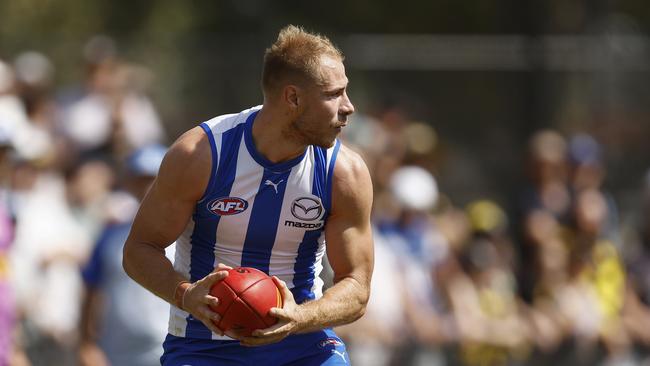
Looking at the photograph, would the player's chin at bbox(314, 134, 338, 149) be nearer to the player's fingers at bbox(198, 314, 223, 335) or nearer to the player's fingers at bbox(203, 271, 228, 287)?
the player's fingers at bbox(203, 271, 228, 287)

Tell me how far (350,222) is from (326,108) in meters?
0.57

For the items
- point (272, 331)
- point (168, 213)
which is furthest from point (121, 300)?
point (272, 331)

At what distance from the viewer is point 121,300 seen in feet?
30.0

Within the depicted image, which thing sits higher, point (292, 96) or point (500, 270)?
point (292, 96)

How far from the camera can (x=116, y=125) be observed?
462 inches

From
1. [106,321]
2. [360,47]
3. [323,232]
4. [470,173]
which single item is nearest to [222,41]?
[360,47]

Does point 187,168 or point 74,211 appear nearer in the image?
point 187,168

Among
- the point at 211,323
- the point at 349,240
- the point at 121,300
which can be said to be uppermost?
the point at 349,240

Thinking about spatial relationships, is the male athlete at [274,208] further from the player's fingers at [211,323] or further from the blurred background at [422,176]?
the blurred background at [422,176]

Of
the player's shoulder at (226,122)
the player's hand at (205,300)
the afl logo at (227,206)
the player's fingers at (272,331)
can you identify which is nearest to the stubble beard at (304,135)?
the player's shoulder at (226,122)

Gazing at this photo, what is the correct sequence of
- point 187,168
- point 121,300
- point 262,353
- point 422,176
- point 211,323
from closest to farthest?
point 211,323 < point 187,168 < point 262,353 < point 121,300 < point 422,176

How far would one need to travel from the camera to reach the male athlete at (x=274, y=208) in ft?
19.8

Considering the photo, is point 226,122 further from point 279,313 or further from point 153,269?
point 279,313

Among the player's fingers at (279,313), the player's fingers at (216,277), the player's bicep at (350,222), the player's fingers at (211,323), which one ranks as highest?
the player's bicep at (350,222)
